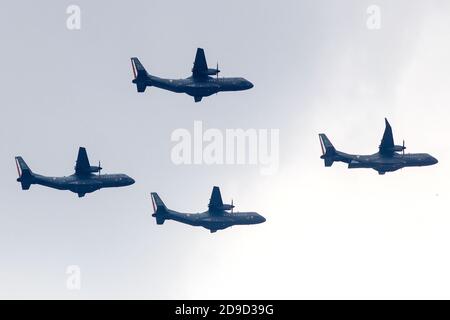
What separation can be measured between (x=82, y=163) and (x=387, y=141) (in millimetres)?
44941

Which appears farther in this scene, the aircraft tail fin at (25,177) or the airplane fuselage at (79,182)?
the airplane fuselage at (79,182)

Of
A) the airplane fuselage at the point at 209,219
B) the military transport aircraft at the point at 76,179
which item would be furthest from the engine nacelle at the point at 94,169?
the airplane fuselage at the point at 209,219

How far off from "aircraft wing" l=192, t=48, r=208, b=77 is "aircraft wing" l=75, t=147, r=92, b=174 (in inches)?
761

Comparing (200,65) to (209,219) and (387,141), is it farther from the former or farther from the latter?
(387,141)

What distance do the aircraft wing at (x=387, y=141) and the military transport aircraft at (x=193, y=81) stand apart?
2520cm

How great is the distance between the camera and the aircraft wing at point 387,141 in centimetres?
19388

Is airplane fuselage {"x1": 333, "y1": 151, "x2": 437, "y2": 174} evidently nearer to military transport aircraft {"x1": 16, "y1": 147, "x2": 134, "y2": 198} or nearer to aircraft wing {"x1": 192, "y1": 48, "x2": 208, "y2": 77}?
aircraft wing {"x1": 192, "y1": 48, "x2": 208, "y2": 77}

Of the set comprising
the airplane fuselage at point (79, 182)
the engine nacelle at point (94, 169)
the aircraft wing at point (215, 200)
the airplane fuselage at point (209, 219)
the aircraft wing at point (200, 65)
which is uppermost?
the aircraft wing at point (200, 65)

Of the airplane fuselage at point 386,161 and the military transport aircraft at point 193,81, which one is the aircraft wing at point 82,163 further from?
the airplane fuselage at point 386,161

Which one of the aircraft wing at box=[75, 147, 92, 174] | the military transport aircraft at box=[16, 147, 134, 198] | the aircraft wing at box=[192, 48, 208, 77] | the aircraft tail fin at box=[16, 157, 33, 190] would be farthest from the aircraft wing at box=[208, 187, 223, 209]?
the aircraft tail fin at box=[16, 157, 33, 190]

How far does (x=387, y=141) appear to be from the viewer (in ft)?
637
